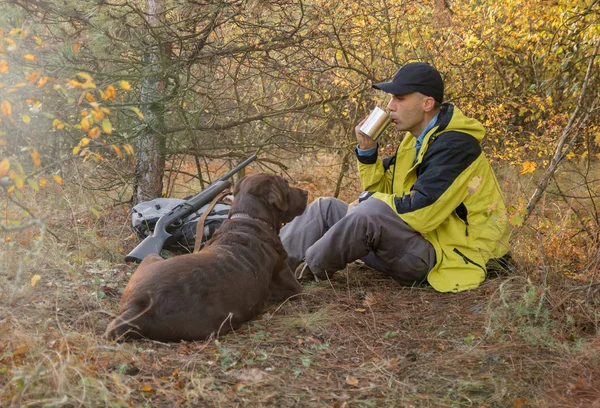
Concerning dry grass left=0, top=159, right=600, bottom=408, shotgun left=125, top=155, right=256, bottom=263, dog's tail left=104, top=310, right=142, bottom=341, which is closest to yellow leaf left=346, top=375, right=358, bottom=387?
dry grass left=0, top=159, right=600, bottom=408

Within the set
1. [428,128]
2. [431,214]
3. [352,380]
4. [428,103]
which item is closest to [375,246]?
[431,214]

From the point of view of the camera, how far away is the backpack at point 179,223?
5.50 meters

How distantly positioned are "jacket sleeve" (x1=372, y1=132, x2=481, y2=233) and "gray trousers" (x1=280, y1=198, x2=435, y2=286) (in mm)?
109

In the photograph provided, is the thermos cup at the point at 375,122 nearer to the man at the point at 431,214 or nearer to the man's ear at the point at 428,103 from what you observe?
the man at the point at 431,214

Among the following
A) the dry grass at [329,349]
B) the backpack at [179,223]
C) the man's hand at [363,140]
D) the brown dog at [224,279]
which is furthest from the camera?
the backpack at [179,223]

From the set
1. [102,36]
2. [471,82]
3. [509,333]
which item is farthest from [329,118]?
[509,333]

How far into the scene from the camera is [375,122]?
15.8 ft

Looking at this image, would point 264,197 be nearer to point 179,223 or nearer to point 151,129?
point 179,223

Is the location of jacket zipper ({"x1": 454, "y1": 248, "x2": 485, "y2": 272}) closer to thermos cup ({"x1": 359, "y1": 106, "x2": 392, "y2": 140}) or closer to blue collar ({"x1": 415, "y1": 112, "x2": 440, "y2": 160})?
blue collar ({"x1": 415, "y1": 112, "x2": 440, "y2": 160})

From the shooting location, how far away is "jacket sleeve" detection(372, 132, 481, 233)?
14.6 ft

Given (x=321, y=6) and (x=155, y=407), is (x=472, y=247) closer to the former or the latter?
(x=155, y=407)

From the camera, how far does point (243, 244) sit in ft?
14.0

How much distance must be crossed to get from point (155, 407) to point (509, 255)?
320 cm

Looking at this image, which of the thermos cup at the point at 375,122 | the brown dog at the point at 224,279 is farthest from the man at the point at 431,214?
the brown dog at the point at 224,279
